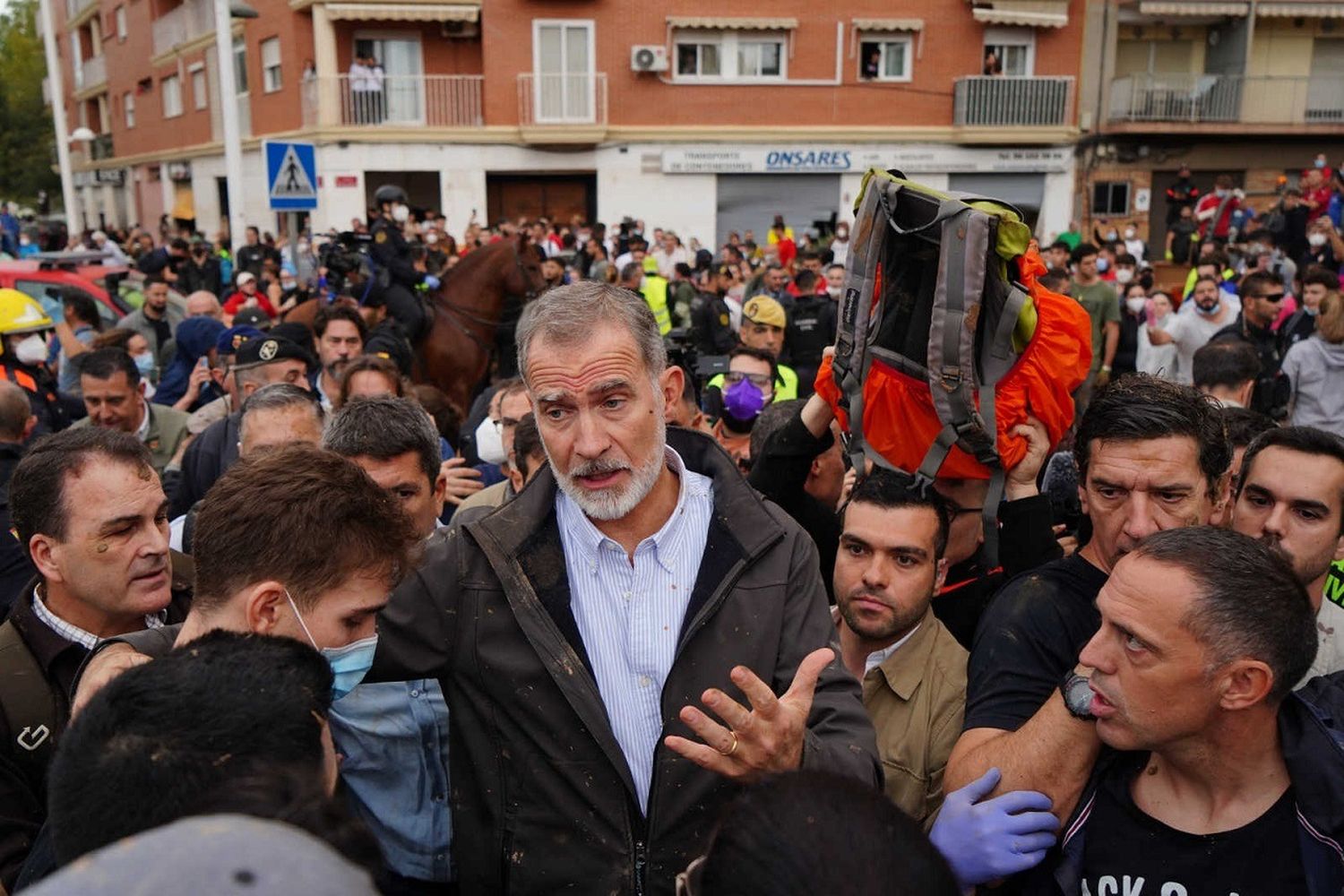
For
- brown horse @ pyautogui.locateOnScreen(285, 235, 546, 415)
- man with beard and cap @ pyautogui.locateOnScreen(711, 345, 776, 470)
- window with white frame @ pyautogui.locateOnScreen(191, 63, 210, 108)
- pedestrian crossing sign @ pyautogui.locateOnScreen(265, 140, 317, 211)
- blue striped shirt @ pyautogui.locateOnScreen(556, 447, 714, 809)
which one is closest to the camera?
blue striped shirt @ pyautogui.locateOnScreen(556, 447, 714, 809)

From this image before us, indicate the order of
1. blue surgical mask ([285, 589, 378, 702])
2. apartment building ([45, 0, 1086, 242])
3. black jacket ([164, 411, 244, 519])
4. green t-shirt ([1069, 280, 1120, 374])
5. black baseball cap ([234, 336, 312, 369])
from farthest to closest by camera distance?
apartment building ([45, 0, 1086, 242])
green t-shirt ([1069, 280, 1120, 374])
black baseball cap ([234, 336, 312, 369])
black jacket ([164, 411, 244, 519])
blue surgical mask ([285, 589, 378, 702])

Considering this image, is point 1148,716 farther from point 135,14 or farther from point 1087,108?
point 135,14

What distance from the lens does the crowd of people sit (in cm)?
141

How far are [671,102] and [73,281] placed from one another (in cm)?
1737

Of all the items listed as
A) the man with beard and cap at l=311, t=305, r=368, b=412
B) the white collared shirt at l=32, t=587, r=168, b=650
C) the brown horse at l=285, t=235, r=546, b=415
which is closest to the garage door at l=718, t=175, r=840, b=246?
the brown horse at l=285, t=235, r=546, b=415

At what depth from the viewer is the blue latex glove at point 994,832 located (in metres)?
2.04

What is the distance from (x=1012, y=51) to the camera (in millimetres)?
27250

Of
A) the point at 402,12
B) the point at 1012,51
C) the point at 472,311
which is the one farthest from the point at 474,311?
the point at 1012,51

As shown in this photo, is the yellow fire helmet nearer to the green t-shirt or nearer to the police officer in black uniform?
the police officer in black uniform

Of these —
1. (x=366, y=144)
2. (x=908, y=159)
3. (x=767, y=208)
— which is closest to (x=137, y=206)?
(x=366, y=144)

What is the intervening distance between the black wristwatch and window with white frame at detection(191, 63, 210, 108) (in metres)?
33.6

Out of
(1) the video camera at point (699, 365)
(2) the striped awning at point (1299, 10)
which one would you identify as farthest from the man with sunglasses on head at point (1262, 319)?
(2) the striped awning at point (1299, 10)

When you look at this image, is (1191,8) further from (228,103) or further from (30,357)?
(30,357)

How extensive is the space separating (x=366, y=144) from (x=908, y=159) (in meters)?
12.9
